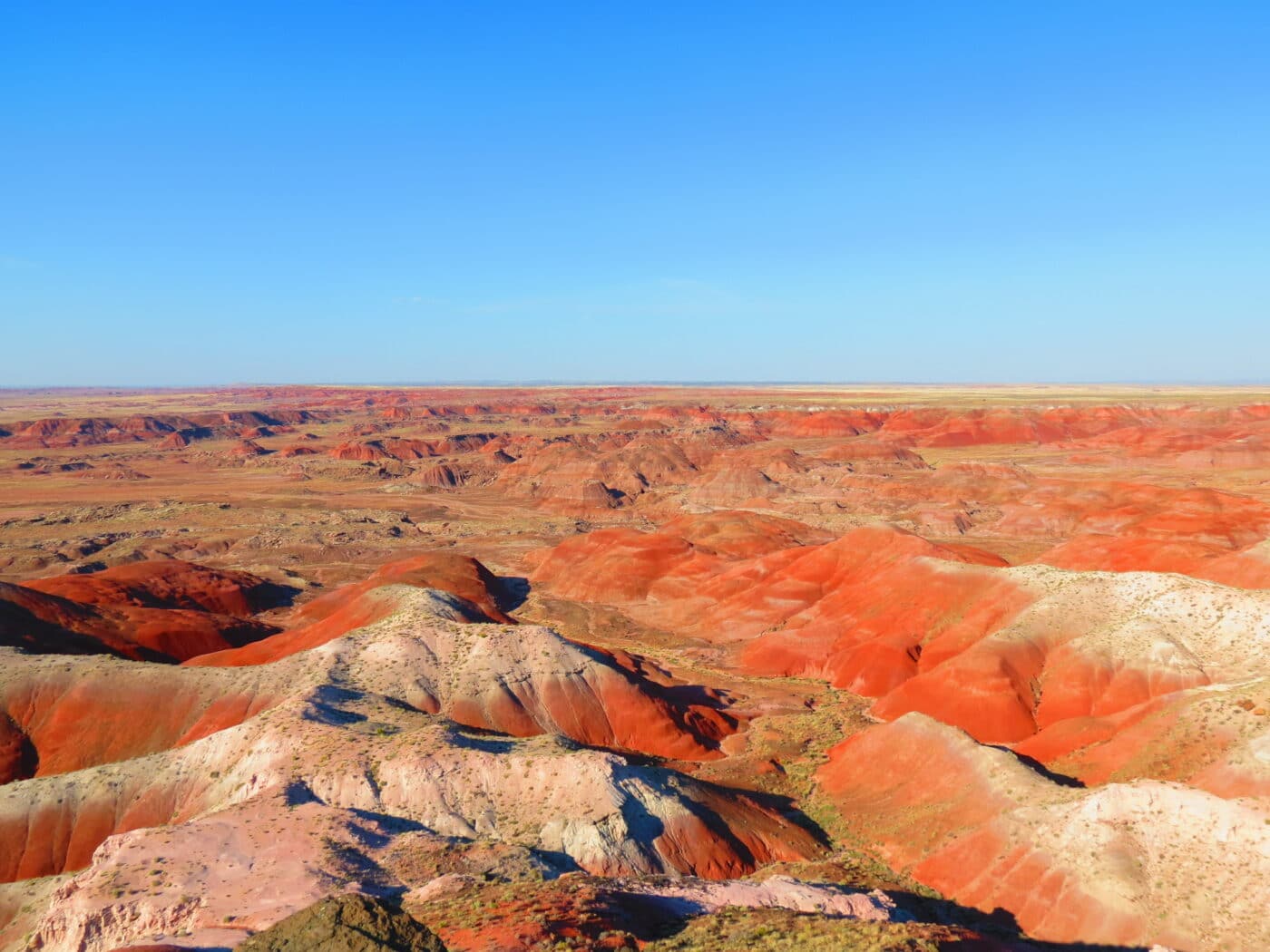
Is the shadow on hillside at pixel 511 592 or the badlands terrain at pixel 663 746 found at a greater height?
the badlands terrain at pixel 663 746

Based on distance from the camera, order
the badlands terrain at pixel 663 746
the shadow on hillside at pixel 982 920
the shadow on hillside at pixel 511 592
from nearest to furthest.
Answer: the badlands terrain at pixel 663 746 → the shadow on hillside at pixel 982 920 → the shadow on hillside at pixel 511 592

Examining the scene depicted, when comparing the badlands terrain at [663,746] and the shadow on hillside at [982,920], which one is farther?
the shadow on hillside at [982,920]

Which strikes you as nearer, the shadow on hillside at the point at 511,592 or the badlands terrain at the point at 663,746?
the badlands terrain at the point at 663,746

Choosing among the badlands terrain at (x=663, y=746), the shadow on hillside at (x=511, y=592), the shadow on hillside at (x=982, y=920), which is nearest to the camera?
the badlands terrain at (x=663, y=746)

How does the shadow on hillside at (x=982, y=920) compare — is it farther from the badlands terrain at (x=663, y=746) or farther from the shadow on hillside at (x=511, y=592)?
the shadow on hillside at (x=511, y=592)

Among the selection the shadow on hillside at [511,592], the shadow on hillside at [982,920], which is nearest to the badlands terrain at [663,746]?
the shadow on hillside at [982,920]

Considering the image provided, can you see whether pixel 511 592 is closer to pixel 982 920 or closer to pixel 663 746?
pixel 663 746

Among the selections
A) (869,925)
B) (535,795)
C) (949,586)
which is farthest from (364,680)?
(949,586)

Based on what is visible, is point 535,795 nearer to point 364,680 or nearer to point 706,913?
point 706,913

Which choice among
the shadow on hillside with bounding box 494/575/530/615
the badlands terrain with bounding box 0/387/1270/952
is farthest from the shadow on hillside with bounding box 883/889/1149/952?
the shadow on hillside with bounding box 494/575/530/615
